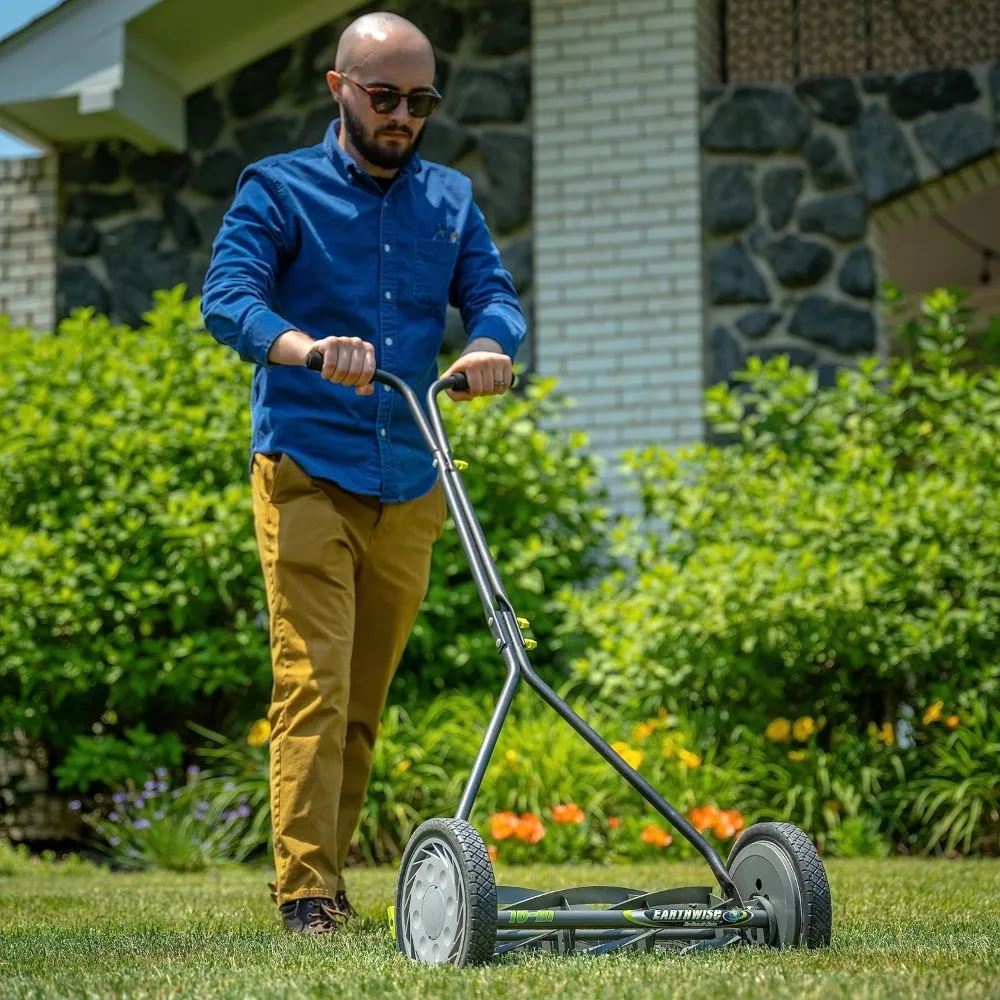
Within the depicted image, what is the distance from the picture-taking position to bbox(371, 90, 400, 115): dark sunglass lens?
3.34m

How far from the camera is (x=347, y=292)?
3.54 m

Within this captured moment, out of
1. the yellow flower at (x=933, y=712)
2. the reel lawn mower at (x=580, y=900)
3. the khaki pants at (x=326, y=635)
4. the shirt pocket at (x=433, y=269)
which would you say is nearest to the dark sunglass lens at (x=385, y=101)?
the shirt pocket at (x=433, y=269)

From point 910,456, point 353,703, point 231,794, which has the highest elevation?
point 910,456

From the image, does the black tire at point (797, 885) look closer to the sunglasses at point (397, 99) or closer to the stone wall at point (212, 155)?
the sunglasses at point (397, 99)

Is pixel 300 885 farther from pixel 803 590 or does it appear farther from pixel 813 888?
pixel 803 590

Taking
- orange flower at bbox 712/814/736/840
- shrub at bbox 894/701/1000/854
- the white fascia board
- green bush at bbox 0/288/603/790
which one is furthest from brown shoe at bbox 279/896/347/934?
the white fascia board

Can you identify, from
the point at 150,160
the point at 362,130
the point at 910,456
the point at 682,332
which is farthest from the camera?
the point at 150,160

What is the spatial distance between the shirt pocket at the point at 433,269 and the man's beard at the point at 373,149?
0.20 m

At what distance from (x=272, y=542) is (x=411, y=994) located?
1.41 metres

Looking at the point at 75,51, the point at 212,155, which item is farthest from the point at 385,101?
the point at 212,155

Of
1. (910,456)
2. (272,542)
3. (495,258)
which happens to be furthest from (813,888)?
(910,456)

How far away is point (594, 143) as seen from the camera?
26.1 feet

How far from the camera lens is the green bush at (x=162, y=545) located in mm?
6484

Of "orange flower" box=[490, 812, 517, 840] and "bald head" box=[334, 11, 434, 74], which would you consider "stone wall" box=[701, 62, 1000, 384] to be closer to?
"orange flower" box=[490, 812, 517, 840]
